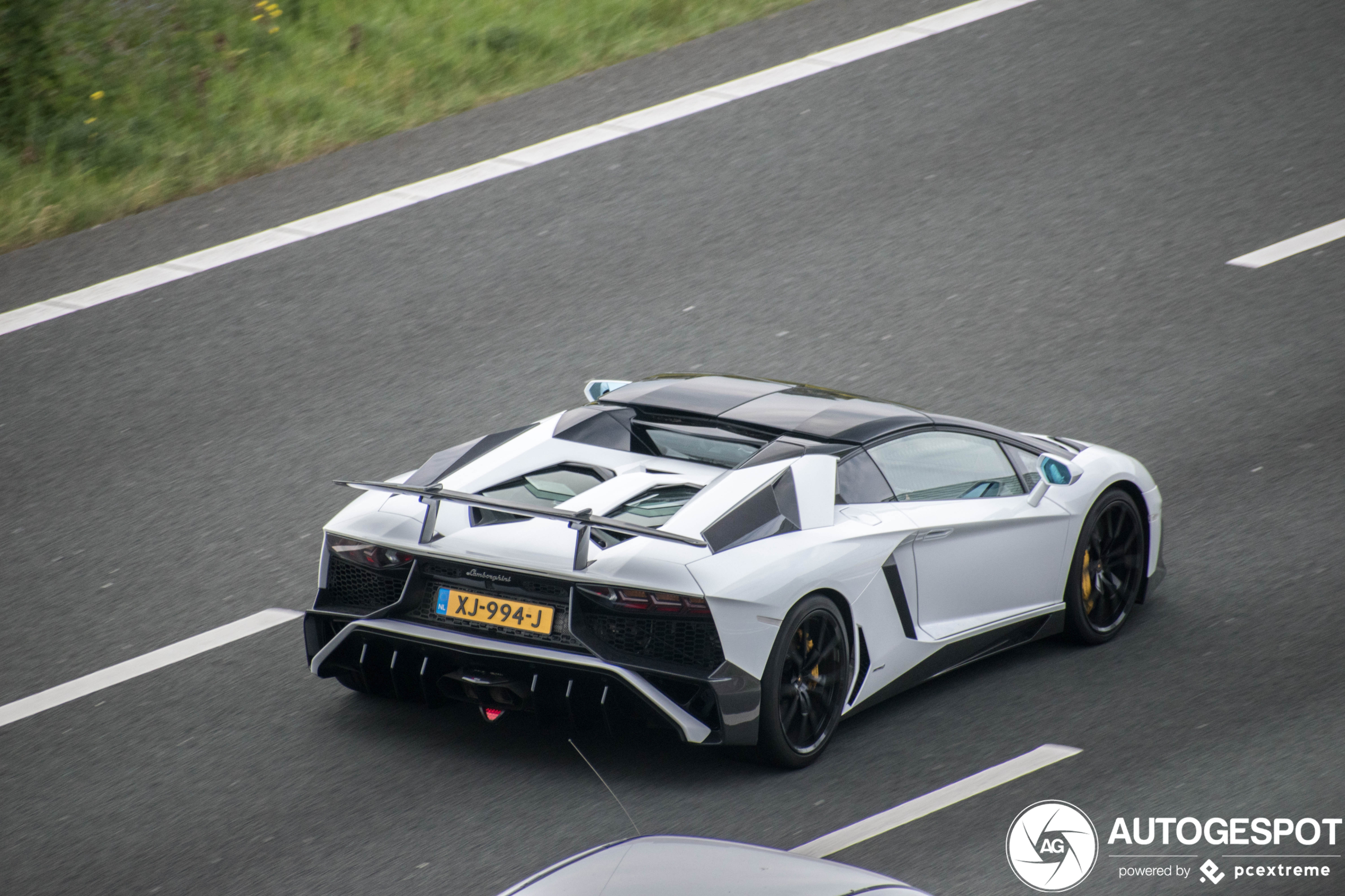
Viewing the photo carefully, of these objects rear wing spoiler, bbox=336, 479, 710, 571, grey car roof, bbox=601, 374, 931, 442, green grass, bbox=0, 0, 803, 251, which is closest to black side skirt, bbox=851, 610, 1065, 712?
grey car roof, bbox=601, 374, 931, 442

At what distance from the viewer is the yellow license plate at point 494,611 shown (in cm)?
633

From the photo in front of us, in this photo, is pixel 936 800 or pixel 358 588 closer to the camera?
pixel 936 800

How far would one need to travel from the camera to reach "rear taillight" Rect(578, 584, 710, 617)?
6168mm

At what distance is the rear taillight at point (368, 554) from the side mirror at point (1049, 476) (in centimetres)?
282

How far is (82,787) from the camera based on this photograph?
6605 mm

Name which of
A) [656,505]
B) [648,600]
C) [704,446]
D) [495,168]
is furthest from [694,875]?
[495,168]

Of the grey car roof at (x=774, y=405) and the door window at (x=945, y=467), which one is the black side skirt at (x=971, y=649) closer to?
the door window at (x=945, y=467)

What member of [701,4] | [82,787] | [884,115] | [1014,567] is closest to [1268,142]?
[884,115]

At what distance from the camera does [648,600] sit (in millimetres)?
6219

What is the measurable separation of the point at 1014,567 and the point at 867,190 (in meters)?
5.52

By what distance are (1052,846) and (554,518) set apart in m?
2.15

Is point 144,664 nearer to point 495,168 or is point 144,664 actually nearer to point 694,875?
point 694,875

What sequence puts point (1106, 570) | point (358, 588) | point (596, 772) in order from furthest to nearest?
point (1106, 570), point (358, 588), point (596, 772)

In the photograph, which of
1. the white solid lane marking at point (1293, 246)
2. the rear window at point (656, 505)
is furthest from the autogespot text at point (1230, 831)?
the white solid lane marking at point (1293, 246)
